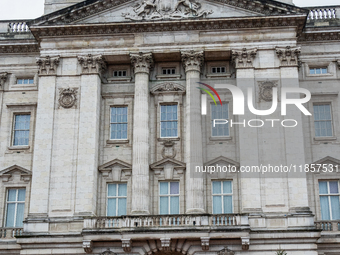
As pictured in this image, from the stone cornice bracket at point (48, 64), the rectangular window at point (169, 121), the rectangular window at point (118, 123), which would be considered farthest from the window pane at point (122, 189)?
the stone cornice bracket at point (48, 64)

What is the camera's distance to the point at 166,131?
37.7 m

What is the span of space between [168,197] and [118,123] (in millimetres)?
5607

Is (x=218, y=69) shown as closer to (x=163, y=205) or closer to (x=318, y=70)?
(x=318, y=70)

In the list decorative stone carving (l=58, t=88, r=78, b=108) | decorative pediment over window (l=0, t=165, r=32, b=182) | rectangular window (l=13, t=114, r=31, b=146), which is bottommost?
decorative pediment over window (l=0, t=165, r=32, b=182)

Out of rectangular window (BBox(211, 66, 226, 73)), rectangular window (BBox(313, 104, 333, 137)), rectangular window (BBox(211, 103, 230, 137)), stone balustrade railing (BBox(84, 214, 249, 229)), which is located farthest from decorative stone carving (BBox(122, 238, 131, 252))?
rectangular window (BBox(313, 104, 333, 137))

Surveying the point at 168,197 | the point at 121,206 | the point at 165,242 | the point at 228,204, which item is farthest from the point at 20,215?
the point at 228,204

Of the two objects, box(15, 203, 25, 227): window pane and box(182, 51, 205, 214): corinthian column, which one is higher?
box(182, 51, 205, 214): corinthian column

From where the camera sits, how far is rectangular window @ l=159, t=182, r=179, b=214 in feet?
118

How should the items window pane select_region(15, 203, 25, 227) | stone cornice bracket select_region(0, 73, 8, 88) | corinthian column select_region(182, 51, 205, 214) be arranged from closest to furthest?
corinthian column select_region(182, 51, 205, 214)
window pane select_region(15, 203, 25, 227)
stone cornice bracket select_region(0, 73, 8, 88)

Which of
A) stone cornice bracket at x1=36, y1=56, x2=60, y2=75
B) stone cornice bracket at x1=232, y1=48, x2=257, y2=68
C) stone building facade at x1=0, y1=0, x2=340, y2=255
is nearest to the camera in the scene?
stone building facade at x1=0, y1=0, x2=340, y2=255

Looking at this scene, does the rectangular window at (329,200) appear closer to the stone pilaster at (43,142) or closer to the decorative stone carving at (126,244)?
the decorative stone carving at (126,244)

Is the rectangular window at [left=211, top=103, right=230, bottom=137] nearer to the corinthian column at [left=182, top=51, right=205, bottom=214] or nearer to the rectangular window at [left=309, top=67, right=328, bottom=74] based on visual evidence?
the corinthian column at [left=182, top=51, right=205, bottom=214]

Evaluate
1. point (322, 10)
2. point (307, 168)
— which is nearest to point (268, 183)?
point (307, 168)

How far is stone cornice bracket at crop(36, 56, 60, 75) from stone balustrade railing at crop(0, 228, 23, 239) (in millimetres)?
9603
